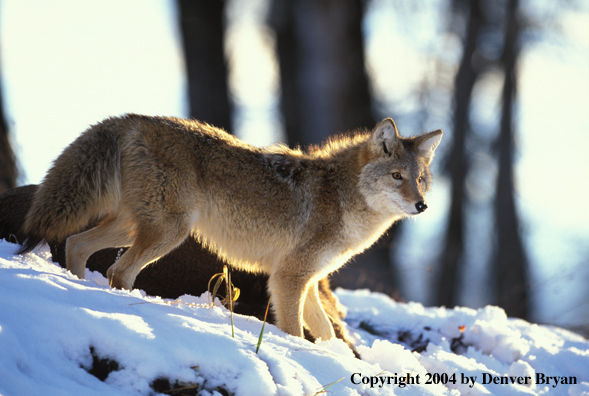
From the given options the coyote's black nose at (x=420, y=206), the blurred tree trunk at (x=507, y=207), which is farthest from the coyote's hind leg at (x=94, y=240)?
the blurred tree trunk at (x=507, y=207)

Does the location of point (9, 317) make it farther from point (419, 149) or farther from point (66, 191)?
point (419, 149)

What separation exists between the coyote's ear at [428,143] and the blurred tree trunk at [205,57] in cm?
552

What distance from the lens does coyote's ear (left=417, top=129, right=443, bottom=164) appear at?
17.2ft

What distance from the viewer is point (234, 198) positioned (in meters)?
4.47

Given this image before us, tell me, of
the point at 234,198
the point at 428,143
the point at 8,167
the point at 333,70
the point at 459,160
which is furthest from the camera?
the point at 459,160

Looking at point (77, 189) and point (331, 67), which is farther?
point (331, 67)

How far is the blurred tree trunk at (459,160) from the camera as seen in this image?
44.6 feet

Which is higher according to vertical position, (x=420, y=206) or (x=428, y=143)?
(x=428, y=143)

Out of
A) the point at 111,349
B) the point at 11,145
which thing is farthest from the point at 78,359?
the point at 11,145

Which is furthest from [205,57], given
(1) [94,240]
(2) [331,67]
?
(1) [94,240]

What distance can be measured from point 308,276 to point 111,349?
228 cm

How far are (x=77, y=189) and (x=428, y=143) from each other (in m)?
3.66

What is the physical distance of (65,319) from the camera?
2.50 meters

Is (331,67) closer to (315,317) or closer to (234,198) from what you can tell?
(234,198)
